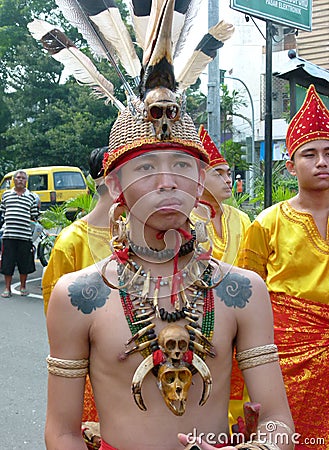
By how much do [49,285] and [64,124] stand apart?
1947 centimetres

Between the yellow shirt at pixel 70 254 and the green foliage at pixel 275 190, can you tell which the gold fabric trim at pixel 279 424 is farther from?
the green foliage at pixel 275 190

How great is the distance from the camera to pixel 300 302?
2967 mm

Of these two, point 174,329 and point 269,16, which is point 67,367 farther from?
point 269,16

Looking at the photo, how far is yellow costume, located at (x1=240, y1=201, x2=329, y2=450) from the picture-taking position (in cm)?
288

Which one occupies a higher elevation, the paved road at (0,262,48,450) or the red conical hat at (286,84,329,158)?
the red conical hat at (286,84,329,158)

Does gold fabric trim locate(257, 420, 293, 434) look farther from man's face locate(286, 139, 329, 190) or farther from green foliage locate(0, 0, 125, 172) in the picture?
green foliage locate(0, 0, 125, 172)

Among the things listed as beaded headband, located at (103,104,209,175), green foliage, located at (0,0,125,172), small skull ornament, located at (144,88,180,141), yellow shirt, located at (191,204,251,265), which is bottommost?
yellow shirt, located at (191,204,251,265)

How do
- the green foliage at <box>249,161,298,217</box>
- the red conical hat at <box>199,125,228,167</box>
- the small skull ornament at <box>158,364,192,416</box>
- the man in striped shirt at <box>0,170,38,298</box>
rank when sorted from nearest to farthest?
the small skull ornament at <box>158,364,192,416</box> < the red conical hat at <box>199,125,228,167</box> < the green foliage at <box>249,161,298,217</box> < the man in striped shirt at <box>0,170,38,298</box>

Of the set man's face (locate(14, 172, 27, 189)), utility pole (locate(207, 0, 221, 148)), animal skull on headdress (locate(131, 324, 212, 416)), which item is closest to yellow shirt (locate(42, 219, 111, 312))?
animal skull on headdress (locate(131, 324, 212, 416))

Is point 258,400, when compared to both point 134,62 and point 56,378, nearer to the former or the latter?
point 56,378

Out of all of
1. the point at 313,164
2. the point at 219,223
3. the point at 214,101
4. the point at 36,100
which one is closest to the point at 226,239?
the point at 219,223

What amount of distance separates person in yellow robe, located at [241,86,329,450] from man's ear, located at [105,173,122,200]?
1533mm

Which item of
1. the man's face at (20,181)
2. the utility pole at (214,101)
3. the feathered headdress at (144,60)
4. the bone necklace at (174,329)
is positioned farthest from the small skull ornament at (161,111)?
the man's face at (20,181)

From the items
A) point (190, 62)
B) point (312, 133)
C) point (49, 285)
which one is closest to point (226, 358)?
point (190, 62)
